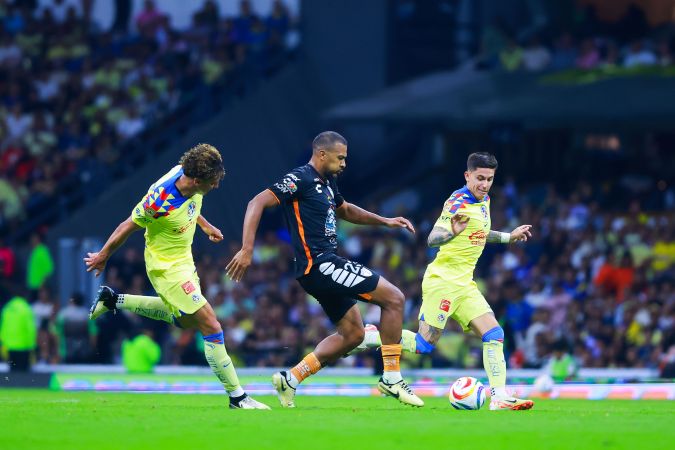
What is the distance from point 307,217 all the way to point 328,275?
54cm

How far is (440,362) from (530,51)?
26.3 feet

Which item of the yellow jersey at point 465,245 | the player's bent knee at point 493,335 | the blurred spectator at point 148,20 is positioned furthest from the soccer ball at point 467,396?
the blurred spectator at point 148,20

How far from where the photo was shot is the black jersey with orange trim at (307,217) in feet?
40.7

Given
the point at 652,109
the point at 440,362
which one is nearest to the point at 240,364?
the point at 440,362

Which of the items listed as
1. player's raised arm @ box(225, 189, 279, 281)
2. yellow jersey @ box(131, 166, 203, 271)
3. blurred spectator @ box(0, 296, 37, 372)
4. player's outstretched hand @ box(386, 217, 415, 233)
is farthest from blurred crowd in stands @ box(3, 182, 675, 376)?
player's raised arm @ box(225, 189, 279, 281)

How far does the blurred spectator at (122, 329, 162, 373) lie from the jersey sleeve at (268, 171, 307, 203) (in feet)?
32.8

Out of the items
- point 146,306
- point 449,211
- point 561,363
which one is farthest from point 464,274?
point 561,363

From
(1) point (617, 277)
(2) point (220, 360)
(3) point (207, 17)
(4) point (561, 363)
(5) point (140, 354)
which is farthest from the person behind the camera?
(3) point (207, 17)

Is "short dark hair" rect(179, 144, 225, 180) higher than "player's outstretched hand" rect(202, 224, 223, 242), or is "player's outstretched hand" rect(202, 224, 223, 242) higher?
"short dark hair" rect(179, 144, 225, 180)

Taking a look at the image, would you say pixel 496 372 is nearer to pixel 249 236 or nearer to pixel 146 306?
pixel 249 236

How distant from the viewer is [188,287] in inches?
496

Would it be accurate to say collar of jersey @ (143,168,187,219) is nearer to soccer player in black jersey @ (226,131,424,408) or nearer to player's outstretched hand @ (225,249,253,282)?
soccer player in black jersey @ (226,131,424,408)

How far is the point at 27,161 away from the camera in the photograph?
2938cm

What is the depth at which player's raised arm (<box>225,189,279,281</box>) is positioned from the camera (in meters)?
11.8
